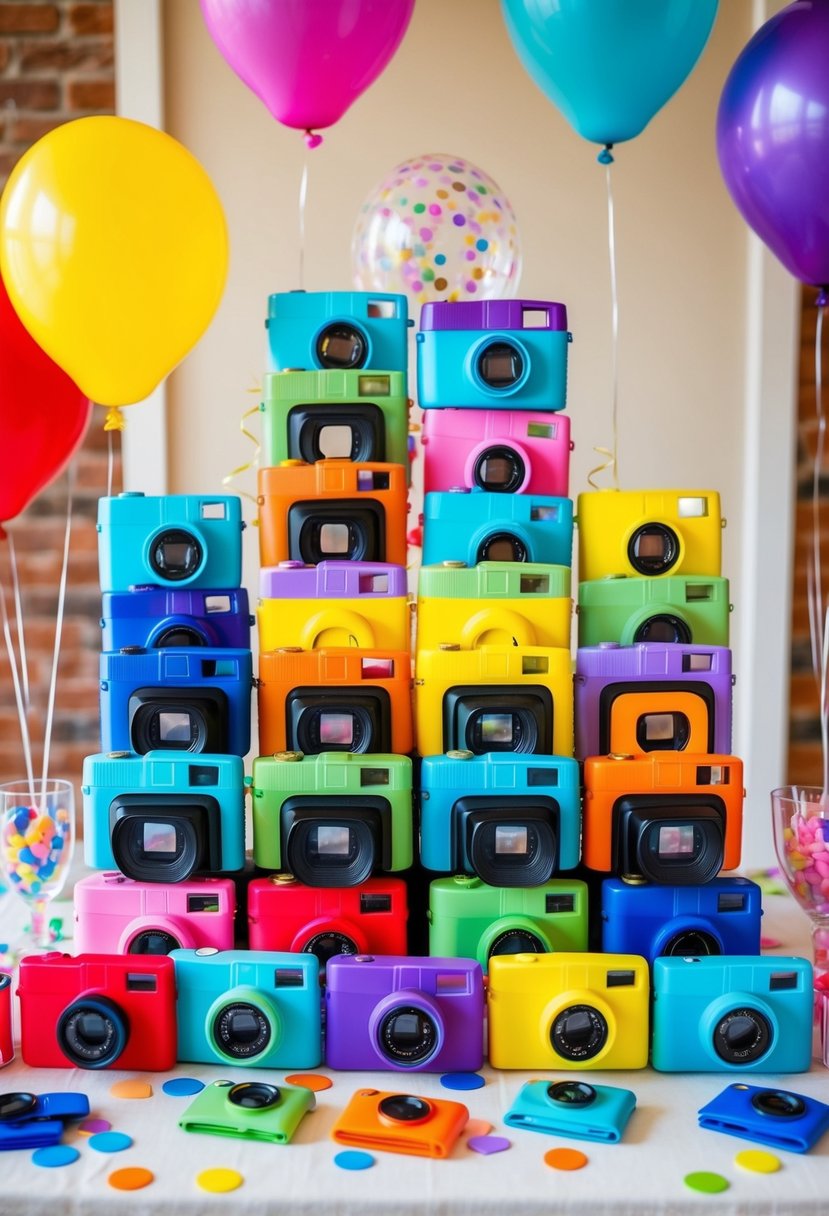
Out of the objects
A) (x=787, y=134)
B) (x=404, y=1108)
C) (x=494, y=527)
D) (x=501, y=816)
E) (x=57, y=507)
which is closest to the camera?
(x=404, y=1108)

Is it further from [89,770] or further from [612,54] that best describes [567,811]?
[612,54]

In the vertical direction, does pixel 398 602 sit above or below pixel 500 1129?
above

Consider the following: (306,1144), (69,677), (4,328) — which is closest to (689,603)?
(306,1144)

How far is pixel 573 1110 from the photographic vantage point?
1073 millimetres

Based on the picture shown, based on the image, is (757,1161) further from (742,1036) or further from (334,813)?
(334,813)

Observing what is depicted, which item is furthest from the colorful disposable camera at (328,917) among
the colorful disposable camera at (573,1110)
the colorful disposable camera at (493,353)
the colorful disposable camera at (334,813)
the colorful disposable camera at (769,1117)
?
the colorful disposable camera at (493,353)

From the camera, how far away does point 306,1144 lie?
3.39 ft

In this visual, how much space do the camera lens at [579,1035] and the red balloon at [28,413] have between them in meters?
0.94

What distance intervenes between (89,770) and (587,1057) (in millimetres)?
584

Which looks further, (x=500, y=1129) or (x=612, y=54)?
(x=612, y=54)

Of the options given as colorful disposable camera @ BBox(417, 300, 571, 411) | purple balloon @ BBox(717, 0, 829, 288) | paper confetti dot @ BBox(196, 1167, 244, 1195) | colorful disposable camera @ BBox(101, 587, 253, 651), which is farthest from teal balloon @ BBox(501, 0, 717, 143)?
paper confetti dot @ BBox(196, 1167, 244, 1195)

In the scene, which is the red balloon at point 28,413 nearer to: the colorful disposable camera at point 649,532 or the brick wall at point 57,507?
the colorful disposable camera at point 649,532

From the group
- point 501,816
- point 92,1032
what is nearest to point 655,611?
point 501,816

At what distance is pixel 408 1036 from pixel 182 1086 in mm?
213
